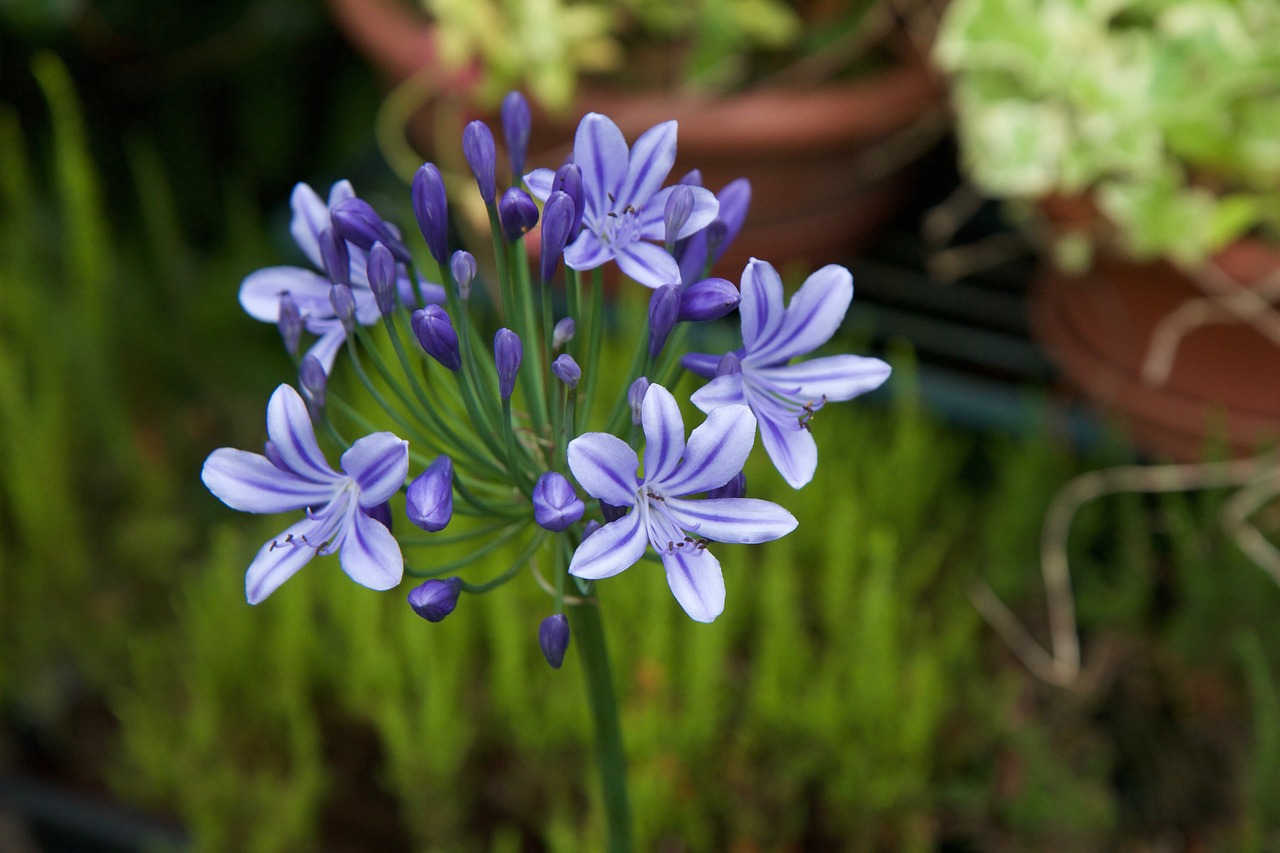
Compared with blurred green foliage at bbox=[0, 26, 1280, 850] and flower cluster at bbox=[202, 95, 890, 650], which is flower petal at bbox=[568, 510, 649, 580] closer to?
flower cluster at bbox=[202, 95, 890, 650]

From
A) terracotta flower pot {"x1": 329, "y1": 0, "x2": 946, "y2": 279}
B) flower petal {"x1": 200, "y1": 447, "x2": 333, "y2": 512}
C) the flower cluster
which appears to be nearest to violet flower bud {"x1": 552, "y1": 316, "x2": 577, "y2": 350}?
the flower cluster

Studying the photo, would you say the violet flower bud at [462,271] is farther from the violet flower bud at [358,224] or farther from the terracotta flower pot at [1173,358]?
the terracotta flower pot at [1173,358]

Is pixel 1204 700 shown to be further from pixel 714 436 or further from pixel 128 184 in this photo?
pixel 128 184

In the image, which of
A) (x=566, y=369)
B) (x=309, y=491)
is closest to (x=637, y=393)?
(x=566, y=369)

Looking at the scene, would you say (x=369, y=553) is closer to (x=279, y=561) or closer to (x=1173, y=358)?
(x=279, y=561)

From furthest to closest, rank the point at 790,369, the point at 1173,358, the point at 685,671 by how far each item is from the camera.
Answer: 1. the point at 1173,358
2. the point at 685,671
3. the point at 790,369

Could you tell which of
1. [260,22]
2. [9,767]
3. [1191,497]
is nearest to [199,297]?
[260,22]

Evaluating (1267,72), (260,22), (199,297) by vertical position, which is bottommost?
(199,297)
